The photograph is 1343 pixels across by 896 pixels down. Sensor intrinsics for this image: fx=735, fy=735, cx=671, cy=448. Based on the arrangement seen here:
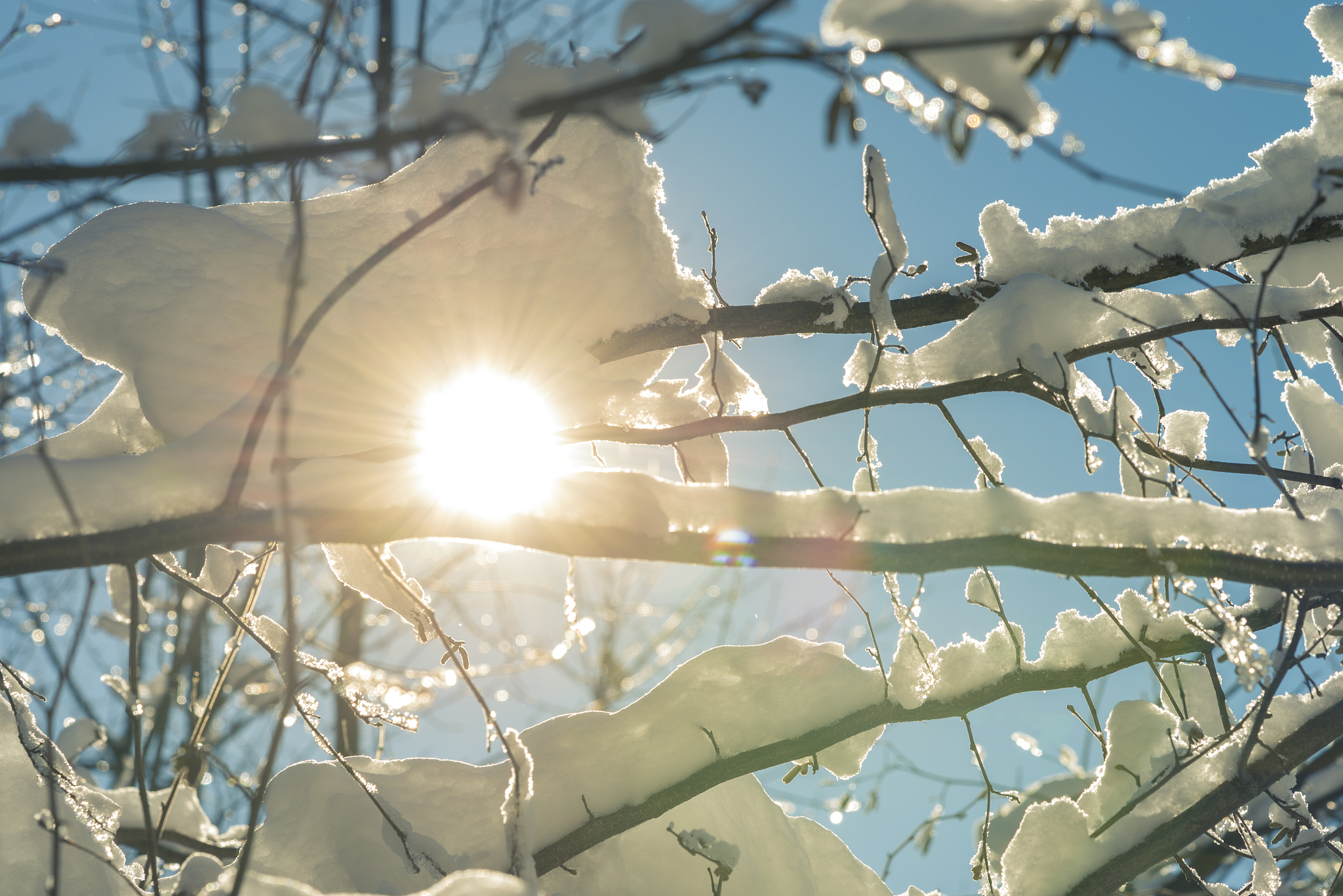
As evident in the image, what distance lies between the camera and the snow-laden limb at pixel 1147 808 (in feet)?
5.71

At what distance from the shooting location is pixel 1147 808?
184 cm

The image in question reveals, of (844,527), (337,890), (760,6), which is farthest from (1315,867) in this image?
(760,6)

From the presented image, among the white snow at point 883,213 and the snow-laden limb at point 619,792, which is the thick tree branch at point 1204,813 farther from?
the white snow at point 883,213

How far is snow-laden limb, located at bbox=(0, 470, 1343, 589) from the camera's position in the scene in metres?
1.22

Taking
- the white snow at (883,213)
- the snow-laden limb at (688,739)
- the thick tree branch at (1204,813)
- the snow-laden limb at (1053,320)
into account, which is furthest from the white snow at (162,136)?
the thick tree branch at (1204,813)

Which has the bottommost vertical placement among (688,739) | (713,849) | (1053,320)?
(713,849)

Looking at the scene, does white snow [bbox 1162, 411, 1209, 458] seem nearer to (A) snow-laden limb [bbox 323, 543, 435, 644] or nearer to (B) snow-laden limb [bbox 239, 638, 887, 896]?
(B) snow-laden limb [bbox 239, 638, 887, 896]

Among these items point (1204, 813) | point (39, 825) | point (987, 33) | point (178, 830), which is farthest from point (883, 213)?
point (178, 830)

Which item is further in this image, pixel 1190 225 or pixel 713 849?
pixel 1190 225

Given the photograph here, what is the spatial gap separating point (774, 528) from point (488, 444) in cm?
64

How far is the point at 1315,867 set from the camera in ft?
13.5

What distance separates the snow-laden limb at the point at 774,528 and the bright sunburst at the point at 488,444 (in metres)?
0.04

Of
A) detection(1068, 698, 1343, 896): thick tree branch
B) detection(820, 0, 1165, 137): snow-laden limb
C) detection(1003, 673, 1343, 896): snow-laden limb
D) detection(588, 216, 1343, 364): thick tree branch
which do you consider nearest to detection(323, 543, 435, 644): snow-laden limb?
detection(588, 216, 1343, 364): thick tree branch

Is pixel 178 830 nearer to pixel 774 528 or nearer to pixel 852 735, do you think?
pixel 852 735
